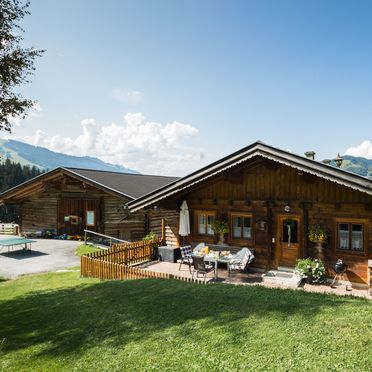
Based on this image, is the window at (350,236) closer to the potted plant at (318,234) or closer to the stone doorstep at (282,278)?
the potted plant at (318,234)

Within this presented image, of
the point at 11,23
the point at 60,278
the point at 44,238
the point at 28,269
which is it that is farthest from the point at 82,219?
the point at 11,23

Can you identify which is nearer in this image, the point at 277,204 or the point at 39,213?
the point at 277,204

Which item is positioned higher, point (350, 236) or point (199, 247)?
point (350, 236)

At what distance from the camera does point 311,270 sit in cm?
1203

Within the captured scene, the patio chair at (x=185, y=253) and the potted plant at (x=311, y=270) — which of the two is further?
the patio chair at (x=185, y=253)

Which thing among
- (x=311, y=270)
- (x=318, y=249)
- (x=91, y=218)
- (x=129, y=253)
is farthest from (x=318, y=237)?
(x=91, y=218)

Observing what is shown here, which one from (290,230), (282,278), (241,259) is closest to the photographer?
(282,278)

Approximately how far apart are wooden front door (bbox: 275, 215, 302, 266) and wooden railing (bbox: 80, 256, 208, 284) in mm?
3793

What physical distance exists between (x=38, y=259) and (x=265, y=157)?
1463cm

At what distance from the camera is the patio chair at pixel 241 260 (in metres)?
13.0

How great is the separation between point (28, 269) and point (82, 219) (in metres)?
10.4

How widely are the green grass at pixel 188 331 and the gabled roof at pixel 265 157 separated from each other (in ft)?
13.4

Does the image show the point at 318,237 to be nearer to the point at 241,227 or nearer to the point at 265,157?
the point at 241,227

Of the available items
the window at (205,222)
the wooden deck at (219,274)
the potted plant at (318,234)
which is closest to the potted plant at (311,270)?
the potted plant at (318,234)
